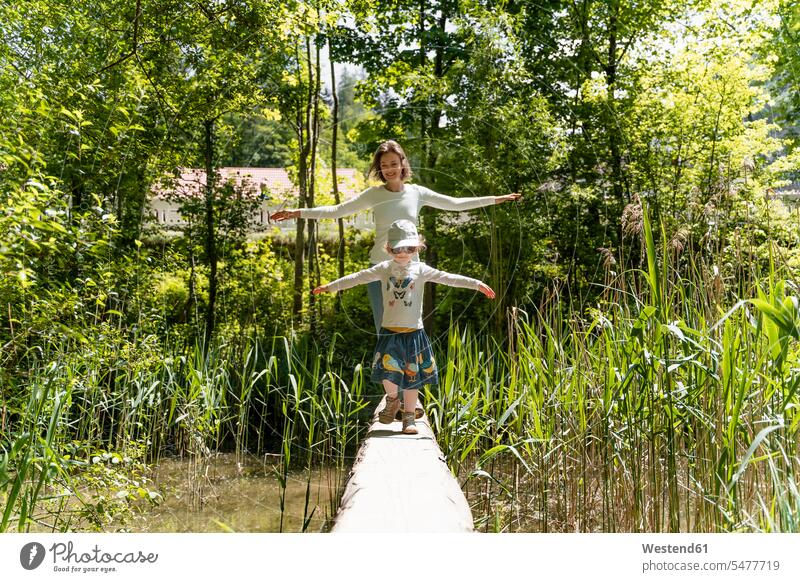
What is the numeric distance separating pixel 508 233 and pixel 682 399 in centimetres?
215

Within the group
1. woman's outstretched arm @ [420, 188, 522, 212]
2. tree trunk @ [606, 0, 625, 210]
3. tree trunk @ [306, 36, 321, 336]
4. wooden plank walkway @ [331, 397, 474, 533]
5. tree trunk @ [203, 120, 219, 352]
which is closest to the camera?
wooden plank walkway @ [331, 397, 474, 533]

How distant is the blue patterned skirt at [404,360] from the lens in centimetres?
220

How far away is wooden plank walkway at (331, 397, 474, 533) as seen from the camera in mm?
1453

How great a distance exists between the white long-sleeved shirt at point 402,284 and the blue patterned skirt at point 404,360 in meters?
0.04

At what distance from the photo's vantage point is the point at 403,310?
86.8 inches

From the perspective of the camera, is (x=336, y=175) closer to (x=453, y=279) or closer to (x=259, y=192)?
(x=259, y=192)

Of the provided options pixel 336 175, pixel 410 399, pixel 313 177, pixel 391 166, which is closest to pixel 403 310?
pixel 410 399

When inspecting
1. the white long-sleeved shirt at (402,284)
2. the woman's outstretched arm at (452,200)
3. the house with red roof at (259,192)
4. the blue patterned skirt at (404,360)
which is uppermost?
the house with red roof at (259,192)

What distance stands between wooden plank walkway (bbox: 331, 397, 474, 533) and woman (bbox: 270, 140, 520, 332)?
0.60 m

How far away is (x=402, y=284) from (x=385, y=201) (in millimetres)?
350

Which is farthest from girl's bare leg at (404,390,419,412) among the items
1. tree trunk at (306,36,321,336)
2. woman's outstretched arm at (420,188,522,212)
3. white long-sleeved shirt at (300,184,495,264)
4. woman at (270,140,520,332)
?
tree trunk at (306,36,321,336)

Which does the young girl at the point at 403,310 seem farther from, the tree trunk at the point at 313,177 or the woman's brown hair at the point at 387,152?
the tree trunk at the point at 313,177

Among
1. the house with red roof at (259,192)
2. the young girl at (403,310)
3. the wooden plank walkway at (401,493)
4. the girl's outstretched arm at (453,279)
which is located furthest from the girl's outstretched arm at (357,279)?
the house with red roof at (259,192)

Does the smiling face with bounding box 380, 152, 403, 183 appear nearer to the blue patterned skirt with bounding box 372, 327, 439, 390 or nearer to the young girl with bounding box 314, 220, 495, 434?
the young girl with bounding box 314, 220, 495, 434
